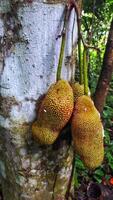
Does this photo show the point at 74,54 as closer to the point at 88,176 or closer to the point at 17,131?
the point at 17,131

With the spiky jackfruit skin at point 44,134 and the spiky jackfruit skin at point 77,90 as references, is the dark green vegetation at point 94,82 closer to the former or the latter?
the spiky jackfruit skin at point 77,90

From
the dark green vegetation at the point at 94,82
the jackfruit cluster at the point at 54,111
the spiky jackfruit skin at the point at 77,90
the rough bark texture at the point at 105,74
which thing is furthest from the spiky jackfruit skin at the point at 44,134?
the rough bark texture at the point at 105,74

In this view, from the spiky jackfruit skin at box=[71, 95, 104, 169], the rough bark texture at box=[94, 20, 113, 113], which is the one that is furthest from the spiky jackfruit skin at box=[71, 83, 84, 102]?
the rough bark texture at box=[94, 20, 113, 113]

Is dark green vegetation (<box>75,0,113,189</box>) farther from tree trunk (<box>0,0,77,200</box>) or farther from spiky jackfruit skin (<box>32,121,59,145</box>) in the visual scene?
spiky jackfruit skin (<box>32,121,59,145</box>)

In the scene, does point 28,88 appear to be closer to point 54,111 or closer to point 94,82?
point 54,111

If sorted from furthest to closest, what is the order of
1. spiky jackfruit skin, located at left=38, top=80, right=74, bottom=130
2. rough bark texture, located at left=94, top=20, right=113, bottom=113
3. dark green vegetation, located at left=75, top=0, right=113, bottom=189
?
dark green vegetation, located at left=75, top=0, right=113, bottom=189
rough bark texture, located at left=94, top=20, right=113, bottom=113
spiky jackfruit skin, located at left=38, top=80, right=74, bottom=130
